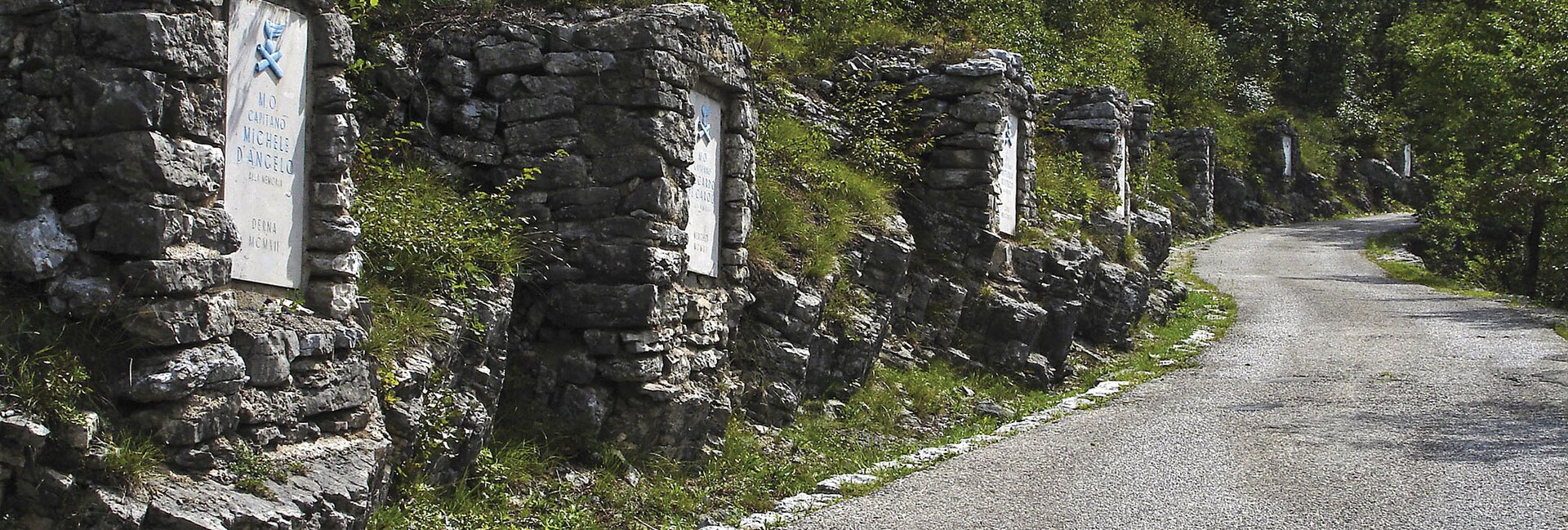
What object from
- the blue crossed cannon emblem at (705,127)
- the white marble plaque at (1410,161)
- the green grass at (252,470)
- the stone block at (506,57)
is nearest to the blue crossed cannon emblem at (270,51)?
the green grass at (252,470)

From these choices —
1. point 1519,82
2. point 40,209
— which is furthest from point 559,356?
point 1519,82

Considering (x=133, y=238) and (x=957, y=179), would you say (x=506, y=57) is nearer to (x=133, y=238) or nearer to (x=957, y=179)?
(x=133, y=238)

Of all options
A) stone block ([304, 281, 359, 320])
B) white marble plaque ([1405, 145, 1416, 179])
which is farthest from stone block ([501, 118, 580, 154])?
white marble plaque ([1405, 145, 1416, 179])

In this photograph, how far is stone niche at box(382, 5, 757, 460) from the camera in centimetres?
880

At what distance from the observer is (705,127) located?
9766mm

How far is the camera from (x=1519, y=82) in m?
21.5

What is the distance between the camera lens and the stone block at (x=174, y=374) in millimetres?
5234

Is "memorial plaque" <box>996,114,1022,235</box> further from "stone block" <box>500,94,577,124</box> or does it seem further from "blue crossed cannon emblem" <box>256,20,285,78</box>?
"blue crossed cannon emblem" <box>256,20,285,78</box>

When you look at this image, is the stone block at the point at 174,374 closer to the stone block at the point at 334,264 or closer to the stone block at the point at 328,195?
the stone block at the point at 334,264

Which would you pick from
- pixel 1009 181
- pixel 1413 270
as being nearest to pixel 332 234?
pixel 1009 181

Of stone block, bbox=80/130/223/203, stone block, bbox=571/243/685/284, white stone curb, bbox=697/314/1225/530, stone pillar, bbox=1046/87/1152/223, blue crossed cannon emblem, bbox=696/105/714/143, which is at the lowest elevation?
white stone curb, bbox=697/314/1225/530

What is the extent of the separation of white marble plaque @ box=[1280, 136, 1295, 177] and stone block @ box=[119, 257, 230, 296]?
39415 mm

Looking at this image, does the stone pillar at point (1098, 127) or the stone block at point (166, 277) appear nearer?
the stone block at point (166, 277)

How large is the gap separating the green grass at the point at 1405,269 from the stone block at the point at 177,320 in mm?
24009
